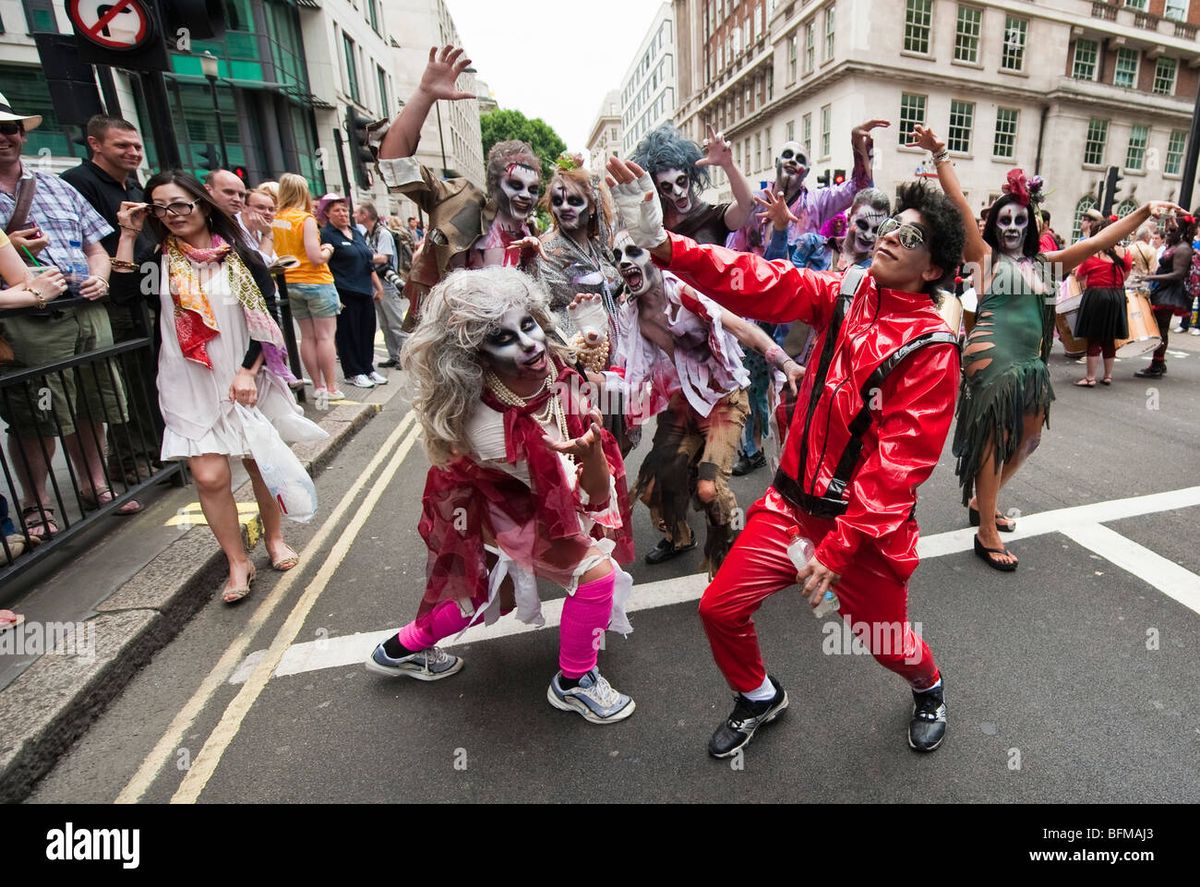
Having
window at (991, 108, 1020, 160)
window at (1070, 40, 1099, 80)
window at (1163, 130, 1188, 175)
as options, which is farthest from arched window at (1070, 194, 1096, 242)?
window at (1163, 130, 1188, 175)

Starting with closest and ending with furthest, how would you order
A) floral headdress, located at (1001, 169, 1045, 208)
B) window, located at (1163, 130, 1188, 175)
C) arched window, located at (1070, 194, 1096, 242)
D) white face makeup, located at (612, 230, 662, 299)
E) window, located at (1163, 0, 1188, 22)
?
white face makeup, located at (612, 230, 662, 299) < floral headdress, located at (1001, 169, 1045, 208) < arched window, located at (1070, 194, 1096, 242) < window, located at (1163, 0, 1188, 22) < window, located at (1163, 130, 1188, 175)

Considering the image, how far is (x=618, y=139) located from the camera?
107188mm

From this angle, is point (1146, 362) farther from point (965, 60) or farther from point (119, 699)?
point (965, 60)

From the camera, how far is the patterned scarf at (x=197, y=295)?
306cm

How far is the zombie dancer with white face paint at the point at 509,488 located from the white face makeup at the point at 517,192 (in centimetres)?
118

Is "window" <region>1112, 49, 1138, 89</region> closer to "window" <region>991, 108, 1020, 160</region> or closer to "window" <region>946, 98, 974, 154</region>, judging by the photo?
"window" <region>991, 108, 1020, 160</region>

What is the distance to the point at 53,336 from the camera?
3543mm

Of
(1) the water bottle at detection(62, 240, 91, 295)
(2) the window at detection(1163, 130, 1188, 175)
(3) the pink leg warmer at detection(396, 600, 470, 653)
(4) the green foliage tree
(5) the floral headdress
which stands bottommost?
(3) the pink leg warmer at detection(396, 600, 470, 653)

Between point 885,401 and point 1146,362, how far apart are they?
373 inches

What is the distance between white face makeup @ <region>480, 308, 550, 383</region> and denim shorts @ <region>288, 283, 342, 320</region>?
5.38 metres

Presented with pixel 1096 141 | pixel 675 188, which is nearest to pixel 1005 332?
pixel 675 188

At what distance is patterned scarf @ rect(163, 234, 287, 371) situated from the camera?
10.0ft
